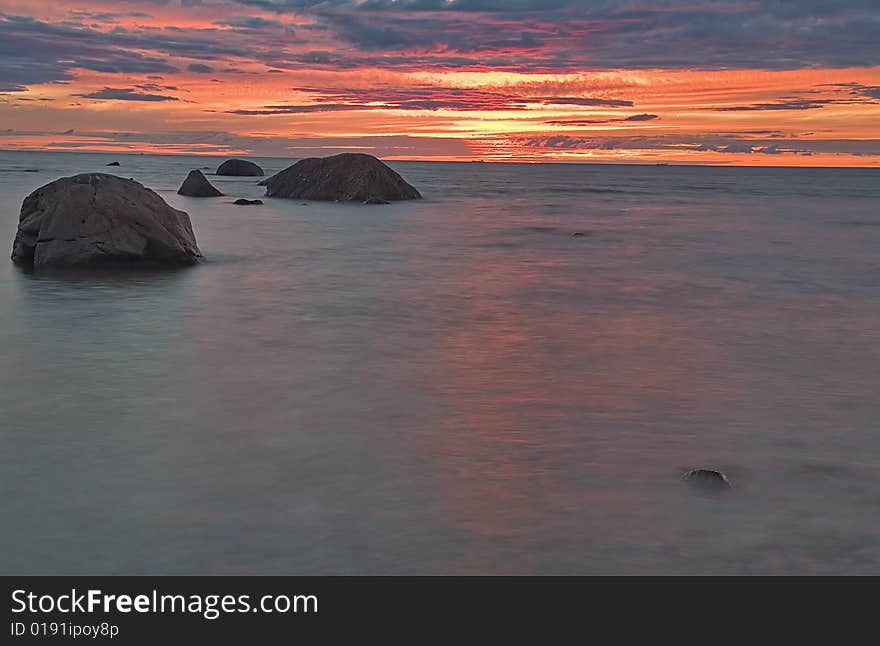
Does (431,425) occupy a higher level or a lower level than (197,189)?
lower

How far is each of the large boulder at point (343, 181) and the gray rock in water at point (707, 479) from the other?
34.1m

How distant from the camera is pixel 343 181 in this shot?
134 ft

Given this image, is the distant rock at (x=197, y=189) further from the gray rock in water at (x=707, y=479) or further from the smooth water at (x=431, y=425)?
the gray rock in water at (x=707, y=479)

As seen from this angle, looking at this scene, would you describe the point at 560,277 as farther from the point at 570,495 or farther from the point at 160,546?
the point at 160,546

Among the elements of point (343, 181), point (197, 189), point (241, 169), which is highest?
point (241, 169)

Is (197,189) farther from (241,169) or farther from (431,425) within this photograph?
(431,425)

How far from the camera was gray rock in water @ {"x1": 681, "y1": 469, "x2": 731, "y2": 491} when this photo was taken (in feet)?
18.6

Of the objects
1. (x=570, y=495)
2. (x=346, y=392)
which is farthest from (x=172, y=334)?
(x=570, y=495)

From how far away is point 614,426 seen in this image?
7039 mm

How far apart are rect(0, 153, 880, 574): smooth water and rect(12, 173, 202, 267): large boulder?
950 mm

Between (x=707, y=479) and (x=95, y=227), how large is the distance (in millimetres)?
12757

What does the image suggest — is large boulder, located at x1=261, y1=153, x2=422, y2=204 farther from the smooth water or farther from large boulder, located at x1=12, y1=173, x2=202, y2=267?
the smooth water

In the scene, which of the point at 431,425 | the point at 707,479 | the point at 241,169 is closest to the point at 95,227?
the point at 431,425

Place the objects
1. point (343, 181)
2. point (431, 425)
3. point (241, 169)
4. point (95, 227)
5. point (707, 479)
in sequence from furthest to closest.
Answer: point (241, 169)
point (343, 181)
point (95, 227)
point (431, 425)
point (707, 479)
